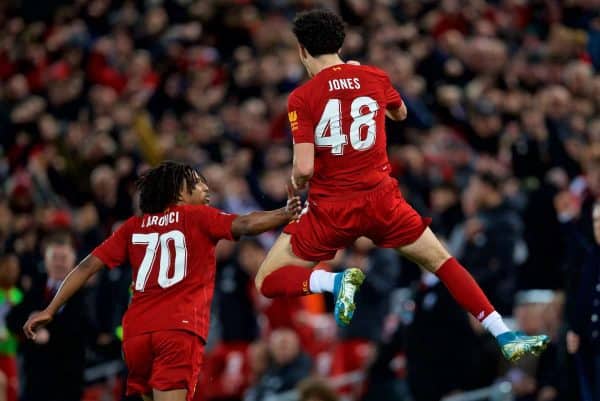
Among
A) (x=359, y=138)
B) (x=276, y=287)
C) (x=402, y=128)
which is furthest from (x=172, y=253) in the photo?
(x=402, y=128)

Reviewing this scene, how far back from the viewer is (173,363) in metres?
7.50

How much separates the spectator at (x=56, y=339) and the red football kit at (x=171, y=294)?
2.14m

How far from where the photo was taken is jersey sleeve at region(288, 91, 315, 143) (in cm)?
748

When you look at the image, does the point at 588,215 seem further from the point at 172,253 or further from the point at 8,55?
the point at 8,55

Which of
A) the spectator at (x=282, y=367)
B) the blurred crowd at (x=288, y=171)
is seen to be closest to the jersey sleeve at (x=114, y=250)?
the blurred crowd at (x=288, y=171)

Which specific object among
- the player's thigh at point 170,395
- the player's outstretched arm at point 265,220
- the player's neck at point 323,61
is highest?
the player's neck at point 323,61

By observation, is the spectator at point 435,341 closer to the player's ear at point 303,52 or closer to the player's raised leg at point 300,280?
the player's raised leg at point 300,280

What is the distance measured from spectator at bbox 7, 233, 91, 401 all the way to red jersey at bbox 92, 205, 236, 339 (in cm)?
215

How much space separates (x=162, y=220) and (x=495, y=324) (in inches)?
80.5

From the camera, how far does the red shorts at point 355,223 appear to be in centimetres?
770

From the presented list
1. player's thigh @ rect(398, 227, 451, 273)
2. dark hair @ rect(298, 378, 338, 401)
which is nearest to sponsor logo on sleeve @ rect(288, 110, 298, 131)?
player's thigh @ rect(398, 227, 451, 273)

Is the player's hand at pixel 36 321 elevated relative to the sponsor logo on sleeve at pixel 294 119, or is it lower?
lower

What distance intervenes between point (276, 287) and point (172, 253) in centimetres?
65

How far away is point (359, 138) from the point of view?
7.66 meters
